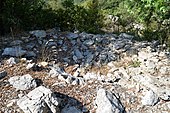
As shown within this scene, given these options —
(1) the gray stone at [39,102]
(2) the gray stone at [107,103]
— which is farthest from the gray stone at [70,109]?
(2) the gray stone at [107,103]

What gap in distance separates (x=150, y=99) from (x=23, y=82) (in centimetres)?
240

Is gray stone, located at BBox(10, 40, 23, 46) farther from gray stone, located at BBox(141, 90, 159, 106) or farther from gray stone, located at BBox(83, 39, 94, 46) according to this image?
gray stone, located at BBox(141, 90, 159, 106)

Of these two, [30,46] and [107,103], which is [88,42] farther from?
[107,103]

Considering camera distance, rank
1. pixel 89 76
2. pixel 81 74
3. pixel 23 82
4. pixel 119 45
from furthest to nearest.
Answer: pixel 119 45
pixel 81 74
pixel 89 76
pixel 23 82

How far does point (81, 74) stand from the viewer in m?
7.63

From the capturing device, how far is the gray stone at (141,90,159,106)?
6379 mm

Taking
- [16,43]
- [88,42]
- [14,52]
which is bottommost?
[88,42]

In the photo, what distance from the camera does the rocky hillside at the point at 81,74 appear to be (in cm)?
611

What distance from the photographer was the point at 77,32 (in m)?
10.0

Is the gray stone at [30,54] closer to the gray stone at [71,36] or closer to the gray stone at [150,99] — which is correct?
the gray stone at [71,36]

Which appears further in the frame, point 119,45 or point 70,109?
point 119,45

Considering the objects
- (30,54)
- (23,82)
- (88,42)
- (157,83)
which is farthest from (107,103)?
(88,42)

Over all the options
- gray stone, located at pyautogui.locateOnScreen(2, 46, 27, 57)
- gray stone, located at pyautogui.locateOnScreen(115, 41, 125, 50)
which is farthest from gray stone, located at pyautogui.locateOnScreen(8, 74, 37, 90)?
gray stone, located at pyautogui.locateOnScreen(115, 41, 125, 50)

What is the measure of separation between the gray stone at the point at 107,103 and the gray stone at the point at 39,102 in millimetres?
761
